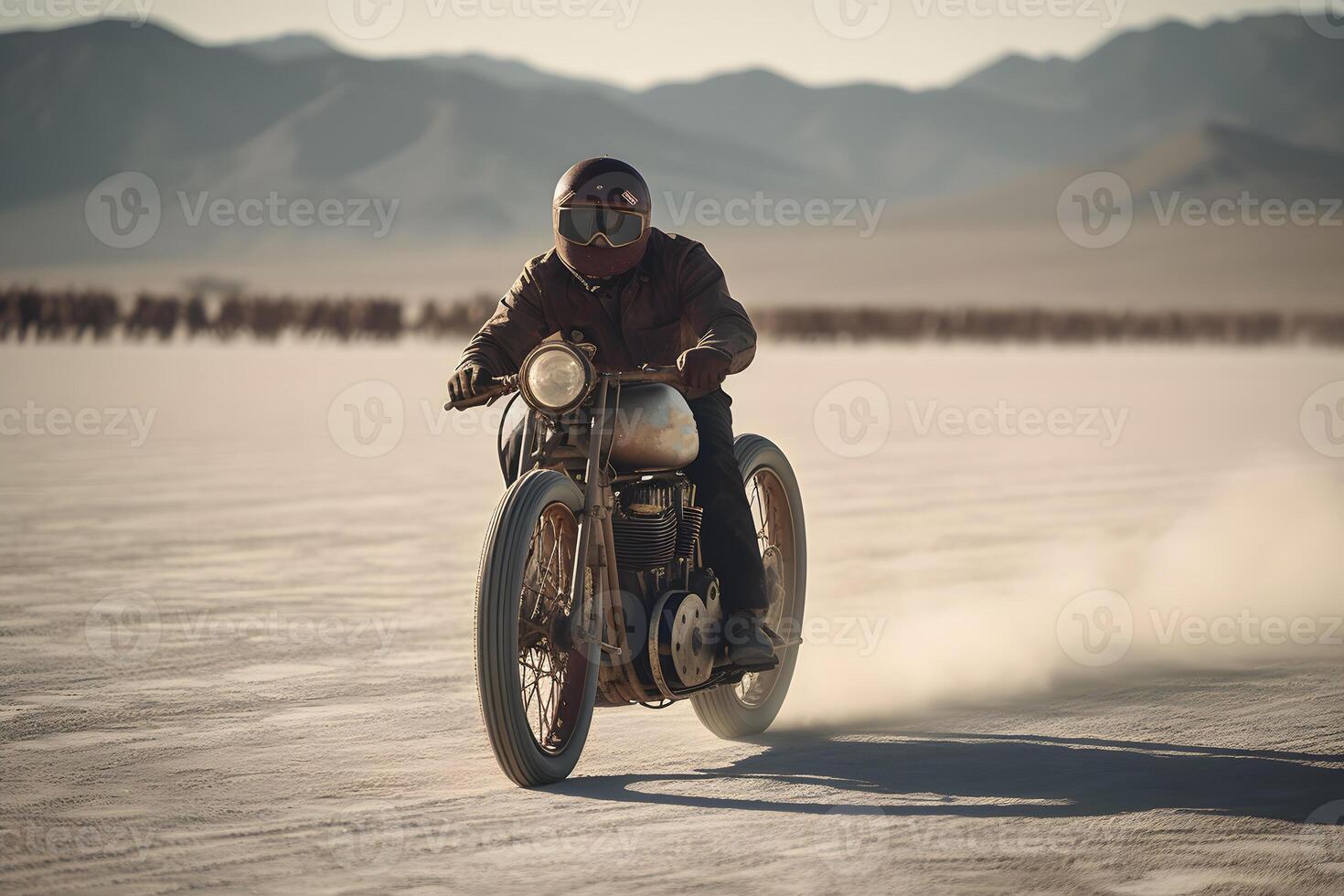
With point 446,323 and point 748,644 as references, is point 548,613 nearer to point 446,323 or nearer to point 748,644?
point 748,644

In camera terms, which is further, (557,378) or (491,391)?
(491,391)

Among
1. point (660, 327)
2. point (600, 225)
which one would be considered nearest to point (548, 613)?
point (660, 327)

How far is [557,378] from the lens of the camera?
6754 millimetres

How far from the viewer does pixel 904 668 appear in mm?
9656

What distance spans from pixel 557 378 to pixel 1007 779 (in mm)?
2088

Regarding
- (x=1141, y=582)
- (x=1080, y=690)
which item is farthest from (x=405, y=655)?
(x=1141, y=582)

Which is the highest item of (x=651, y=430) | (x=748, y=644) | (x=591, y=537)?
(x=651, y=430)

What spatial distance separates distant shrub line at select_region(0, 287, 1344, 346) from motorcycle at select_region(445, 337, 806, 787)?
1517 inches

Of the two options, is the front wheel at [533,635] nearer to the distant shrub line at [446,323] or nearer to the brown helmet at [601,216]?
the brown helmet at [601,216]

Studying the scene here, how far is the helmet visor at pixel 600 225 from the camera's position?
284 inches

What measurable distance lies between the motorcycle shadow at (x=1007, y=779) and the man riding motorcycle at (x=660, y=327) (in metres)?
0.53

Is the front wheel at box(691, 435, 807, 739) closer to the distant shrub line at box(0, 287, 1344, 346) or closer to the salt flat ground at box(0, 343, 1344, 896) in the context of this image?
the salt flat ground at box(0, 343, 1344, 896)

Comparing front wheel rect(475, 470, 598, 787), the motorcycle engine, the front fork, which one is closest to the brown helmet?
the front fork

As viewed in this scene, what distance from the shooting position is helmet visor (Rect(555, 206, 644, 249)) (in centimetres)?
722
